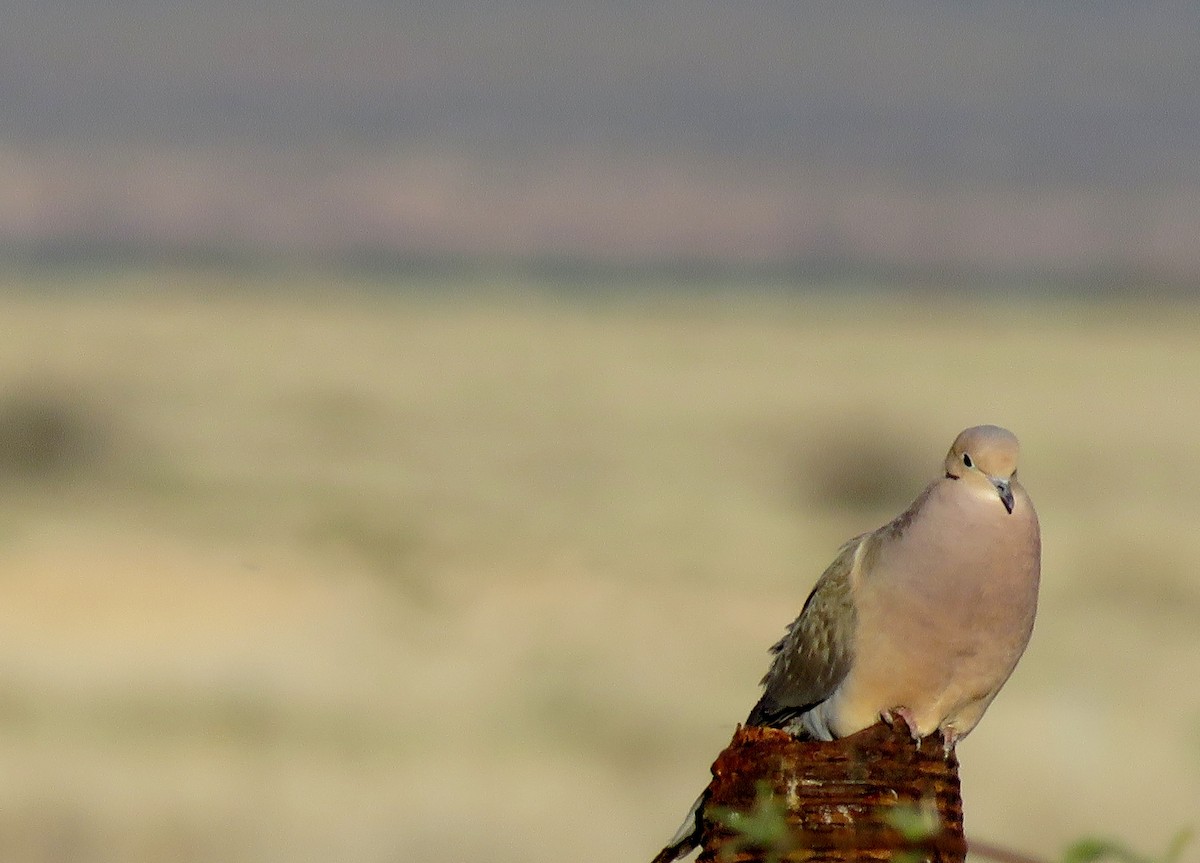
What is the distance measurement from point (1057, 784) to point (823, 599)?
16.3 meters

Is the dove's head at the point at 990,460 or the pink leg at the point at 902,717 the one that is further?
the pink leg at the point at 902,717

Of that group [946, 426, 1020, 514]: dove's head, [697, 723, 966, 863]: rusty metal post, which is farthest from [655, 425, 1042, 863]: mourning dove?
[697, 723, 966, 863]: rusty metal post

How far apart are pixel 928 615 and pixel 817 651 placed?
73 centimetres

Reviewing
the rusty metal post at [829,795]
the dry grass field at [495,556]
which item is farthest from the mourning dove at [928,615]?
the dry grass field at [495,556]

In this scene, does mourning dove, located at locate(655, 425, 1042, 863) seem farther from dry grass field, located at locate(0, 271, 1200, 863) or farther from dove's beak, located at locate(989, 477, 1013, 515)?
dry grass field, located at locate(0, 271, 1200, 863)

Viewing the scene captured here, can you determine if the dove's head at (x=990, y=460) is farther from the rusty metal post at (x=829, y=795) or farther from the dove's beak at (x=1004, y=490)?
the rusty metal post at (x=829, y=795)

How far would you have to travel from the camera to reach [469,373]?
5291 centimetres

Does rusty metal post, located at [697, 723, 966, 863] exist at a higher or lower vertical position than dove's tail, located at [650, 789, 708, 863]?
lower

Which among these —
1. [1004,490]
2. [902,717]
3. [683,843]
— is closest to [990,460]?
[1004,490]

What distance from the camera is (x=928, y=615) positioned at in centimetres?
635

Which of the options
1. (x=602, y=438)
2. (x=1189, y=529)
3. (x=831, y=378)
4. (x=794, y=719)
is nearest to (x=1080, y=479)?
(x=1189, y=529)

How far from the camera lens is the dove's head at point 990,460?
5953mm

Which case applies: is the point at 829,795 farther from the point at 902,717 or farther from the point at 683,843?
the point at 902,717

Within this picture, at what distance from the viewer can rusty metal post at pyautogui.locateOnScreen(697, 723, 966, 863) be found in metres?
4.65
